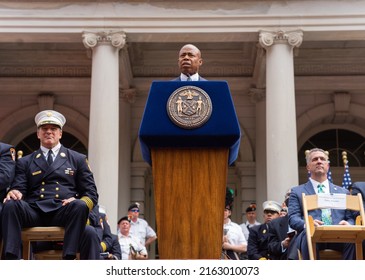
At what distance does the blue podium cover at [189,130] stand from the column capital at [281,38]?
12.3 meters

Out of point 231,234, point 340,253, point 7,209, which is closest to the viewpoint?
point 7,209

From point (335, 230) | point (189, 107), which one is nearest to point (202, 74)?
point (335, 230)

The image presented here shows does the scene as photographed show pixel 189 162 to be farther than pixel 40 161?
No

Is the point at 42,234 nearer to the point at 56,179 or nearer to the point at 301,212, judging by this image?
the point at 56,179

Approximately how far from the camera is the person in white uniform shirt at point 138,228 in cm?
1485

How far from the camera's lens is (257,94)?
2308 centimetres

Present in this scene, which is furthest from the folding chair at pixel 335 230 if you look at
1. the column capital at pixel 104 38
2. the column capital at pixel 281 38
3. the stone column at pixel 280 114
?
the column capital at pixel 104 38

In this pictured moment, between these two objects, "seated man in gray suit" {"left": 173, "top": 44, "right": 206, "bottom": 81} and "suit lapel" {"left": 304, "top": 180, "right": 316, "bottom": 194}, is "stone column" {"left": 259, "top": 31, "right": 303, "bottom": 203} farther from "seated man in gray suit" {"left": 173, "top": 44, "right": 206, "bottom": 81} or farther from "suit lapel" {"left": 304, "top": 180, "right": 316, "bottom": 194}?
"seated man in gray suit" {"left": 173, "top": 44, "right": 206, "bottom": 81}

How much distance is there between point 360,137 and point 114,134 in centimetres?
986

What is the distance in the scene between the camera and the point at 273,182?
17.5 metres

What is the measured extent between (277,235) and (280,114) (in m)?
8.08

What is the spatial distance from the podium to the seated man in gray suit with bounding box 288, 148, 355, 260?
85.2 inches
